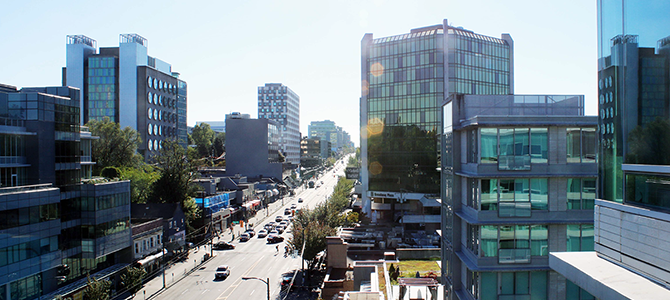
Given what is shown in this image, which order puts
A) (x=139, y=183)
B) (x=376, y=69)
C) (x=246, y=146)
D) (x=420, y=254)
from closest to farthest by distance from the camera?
(x=420, y=254) < (x=139, y=183) < (x=376, y=69) < (x=246, y=146)

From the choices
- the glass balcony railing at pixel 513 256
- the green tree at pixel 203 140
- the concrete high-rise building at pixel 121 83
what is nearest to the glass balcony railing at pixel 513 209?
the glass balcony railing at pixel 513 256

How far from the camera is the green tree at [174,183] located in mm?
56406

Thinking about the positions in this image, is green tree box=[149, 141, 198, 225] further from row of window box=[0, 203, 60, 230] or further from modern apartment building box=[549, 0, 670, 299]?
modern apartment building box=[549, 0, 670, 299]

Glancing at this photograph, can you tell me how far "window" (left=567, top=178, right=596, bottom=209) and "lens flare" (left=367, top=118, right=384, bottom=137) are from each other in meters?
53.3

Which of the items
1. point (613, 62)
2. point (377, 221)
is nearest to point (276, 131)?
point (377, 221)

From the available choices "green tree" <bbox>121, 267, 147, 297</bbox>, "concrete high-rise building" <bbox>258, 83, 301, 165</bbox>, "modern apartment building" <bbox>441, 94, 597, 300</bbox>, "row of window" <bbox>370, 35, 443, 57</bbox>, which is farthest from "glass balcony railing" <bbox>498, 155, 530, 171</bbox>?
"concrete high-rise building" <bbox>258, 83, 301, 165</bbox>

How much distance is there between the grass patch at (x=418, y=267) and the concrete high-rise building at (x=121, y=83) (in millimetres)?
69669

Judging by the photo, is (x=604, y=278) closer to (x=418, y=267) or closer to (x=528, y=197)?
(x=528, y=197)

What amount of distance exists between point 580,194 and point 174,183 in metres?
51.5

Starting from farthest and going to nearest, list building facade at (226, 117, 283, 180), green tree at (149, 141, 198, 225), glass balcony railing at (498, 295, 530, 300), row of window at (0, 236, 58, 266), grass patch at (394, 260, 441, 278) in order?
building facade at (226, 117, 283, 180)
green tree at (149, 141, 198, 225)
grass patch at (394, 260, 441, 278)
row of window at (0, 236, 58, 266)
glass balcony railing at (498, 295, 530, 300)

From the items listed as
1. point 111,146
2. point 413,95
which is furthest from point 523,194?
point 111,146

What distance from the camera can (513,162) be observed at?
18047 millimetres

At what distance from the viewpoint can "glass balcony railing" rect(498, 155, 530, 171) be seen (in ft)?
59.1

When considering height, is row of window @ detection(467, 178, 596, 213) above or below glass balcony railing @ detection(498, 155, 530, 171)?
below
